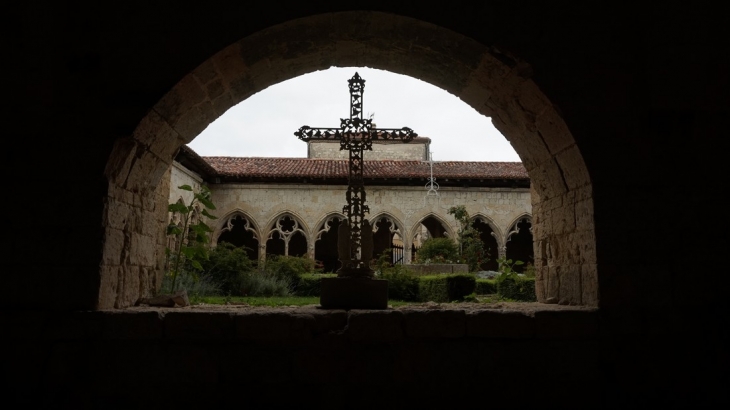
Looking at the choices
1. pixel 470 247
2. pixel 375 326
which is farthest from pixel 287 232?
pixel 375 326

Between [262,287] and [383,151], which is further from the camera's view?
[383,151]

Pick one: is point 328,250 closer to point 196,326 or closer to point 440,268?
point 440,268

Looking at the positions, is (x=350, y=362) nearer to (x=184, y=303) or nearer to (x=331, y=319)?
(x=331, y=319)

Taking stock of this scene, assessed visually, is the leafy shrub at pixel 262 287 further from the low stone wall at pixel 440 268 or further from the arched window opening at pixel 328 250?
the arched window opening at pixel 328 250

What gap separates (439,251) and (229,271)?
227 inches

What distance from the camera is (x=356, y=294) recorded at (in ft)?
9.77

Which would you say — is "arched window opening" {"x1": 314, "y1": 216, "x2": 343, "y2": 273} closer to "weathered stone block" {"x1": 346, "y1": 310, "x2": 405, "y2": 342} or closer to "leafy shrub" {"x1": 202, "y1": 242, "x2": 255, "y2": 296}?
"leafy shrub" {"x1": 202, "y1": 242, "x2": 255, "y2": 296}

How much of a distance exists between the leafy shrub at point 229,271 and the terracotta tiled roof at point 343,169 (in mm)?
5176

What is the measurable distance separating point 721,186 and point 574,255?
89 centimetres

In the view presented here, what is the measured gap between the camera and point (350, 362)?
8.48 ft

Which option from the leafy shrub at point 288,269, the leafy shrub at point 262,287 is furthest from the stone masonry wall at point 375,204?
the leafy shrub at point 262,287

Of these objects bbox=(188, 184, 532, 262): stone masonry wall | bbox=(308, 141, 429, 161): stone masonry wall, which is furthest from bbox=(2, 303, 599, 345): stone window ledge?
bbox=(308, 141, 429, 161): stone masonry wall

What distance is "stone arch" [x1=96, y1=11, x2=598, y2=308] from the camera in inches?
108

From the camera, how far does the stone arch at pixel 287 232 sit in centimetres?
1541
